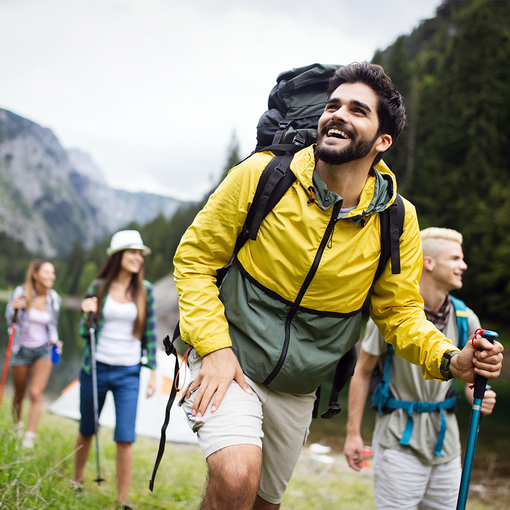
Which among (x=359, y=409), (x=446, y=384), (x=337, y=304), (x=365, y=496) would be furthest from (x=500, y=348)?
(x=365, y=496)

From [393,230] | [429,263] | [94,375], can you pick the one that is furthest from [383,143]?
[94,375]

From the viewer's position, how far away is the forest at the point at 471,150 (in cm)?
3155

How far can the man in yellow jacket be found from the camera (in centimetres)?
229

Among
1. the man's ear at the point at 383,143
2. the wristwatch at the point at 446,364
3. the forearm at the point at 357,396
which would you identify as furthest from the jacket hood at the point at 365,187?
the forearm at the point at 357,396

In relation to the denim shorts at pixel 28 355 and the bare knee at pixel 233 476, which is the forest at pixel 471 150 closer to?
the denim shorts at pixel 28 355

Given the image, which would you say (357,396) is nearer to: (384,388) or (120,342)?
(384,388)

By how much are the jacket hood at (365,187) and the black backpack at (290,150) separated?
5 cm

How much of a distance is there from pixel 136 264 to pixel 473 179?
117 feet

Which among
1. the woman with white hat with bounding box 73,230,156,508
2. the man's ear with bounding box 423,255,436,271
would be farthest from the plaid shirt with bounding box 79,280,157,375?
the man's ear with bounding box 423,255,436,271

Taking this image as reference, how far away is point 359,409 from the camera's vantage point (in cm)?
384

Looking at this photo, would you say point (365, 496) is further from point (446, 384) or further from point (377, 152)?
point (377, 152)

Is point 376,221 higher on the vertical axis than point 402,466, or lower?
higher

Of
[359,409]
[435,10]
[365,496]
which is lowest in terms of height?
[365,496]

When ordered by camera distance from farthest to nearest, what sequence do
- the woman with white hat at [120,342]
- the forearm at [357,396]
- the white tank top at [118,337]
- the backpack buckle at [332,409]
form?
the white tank top at [118,337] < the woman with white hat at [120,342] < the forearm at [357,396] < the backpack buckle at [332,409]
